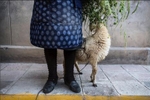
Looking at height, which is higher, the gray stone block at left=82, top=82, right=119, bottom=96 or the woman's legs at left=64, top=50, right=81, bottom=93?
the woman's legs at left=64, top=50, right=81, bottom=93

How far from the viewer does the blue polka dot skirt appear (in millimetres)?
2422

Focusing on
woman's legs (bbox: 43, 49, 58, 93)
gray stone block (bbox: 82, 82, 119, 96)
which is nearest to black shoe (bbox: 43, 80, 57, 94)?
woman's legs (bbox: 43, 49, 58, 93)

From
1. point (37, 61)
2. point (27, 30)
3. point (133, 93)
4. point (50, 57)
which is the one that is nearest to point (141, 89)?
point (133, 93)

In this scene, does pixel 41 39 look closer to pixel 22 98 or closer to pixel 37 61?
pixel 22 98

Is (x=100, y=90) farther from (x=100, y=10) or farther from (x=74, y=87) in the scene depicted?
(x=100, y=10)

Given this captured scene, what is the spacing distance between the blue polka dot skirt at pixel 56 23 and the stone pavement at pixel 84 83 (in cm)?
68

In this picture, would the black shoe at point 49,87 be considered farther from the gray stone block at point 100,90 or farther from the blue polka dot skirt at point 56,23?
the blue polka dot skirt at point 56,23

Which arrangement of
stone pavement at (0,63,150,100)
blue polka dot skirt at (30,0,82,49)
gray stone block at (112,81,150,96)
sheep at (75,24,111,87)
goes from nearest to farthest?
blue polka dot skirt at (30,0,82,49) < stone pavement at (0,63,150,100) < gray stone block at (112,81,150,96) < sheep at (75,24,111,87)

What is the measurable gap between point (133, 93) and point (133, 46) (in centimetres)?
177

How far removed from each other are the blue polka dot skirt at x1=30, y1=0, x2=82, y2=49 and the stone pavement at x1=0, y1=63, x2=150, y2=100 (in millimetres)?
682

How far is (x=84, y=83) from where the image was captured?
3098 mm

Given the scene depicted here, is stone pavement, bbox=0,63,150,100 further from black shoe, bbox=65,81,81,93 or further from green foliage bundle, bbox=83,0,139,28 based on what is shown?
green foliage bundle, bbox=83,0,139,28

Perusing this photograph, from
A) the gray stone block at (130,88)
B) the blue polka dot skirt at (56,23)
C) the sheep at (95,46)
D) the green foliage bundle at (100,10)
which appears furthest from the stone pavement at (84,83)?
the green foliage bundle at (100,10)

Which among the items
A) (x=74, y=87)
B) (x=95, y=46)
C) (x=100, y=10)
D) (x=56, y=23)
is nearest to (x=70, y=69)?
(x=74, y=87)
